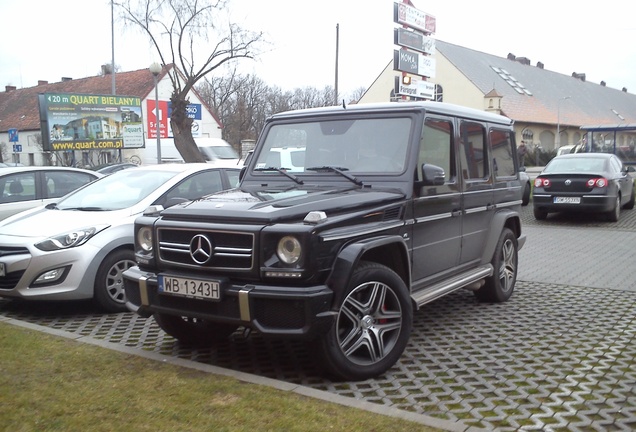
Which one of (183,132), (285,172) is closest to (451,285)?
(285,172)

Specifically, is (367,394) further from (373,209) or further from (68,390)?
(68,390)

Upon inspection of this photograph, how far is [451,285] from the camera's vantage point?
20.0ft

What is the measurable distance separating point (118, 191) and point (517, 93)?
164ft

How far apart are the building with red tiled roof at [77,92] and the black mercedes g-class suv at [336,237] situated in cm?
4111

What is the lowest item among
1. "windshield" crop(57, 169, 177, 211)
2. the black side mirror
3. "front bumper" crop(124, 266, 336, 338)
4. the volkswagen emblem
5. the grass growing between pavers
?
the grass growing between pavers

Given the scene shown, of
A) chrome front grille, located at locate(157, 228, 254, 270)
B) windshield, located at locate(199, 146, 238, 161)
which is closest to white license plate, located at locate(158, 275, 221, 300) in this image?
chrome front grille, located at locate(157, 228, 254, 270)

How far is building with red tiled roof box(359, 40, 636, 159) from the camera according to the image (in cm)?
4891

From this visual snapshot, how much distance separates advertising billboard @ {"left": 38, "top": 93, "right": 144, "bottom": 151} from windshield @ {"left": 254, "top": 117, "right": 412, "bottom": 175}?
92.7 feet

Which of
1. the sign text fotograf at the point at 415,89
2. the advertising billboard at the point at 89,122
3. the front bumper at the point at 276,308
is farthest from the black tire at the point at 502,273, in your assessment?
the advertising billboard at the point at 89,122

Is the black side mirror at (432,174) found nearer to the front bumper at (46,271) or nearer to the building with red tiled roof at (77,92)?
the front bumper at (46,271)

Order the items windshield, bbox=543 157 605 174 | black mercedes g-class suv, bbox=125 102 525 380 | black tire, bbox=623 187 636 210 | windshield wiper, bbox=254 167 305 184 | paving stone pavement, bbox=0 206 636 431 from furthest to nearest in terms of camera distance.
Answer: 1. black tire, bbox=623 187 636 210
2. windshield, bbox=543 157 605 174
3. windshield wiper, bbox=254 167 305 184
4. black mercedes g-class suv, bbox=125 102 525 380
5. paving stone pavement, bbox=0 206 636 431

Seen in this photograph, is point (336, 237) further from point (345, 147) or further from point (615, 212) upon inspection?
point (615, 212)

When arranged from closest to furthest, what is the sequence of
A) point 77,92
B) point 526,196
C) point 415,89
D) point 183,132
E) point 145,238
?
1. point 145,238
2. point 526,196
3. point 415,89
4. point 183,132
5. point 77,92

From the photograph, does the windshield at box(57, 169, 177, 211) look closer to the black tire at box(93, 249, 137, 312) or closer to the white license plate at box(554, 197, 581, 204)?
the black tire at box(93, 249, 137, 312)
